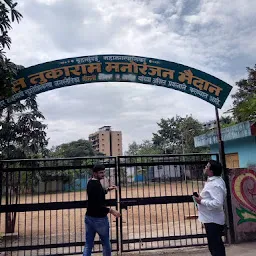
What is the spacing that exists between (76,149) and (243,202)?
5308 cm

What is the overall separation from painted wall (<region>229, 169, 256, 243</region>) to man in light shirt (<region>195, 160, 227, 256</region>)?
95.3 inches

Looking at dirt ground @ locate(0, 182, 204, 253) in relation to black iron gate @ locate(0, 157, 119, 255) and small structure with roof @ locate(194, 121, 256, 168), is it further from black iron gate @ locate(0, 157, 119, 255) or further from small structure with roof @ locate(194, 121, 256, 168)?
small structure with roof @ locate(194, 121, 256, 168)

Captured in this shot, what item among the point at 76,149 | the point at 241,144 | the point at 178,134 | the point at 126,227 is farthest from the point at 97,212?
the point at 76,149

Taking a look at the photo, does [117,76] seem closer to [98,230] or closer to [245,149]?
[98,230]

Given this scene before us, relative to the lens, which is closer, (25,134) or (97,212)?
(97,212)

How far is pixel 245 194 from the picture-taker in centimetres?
586

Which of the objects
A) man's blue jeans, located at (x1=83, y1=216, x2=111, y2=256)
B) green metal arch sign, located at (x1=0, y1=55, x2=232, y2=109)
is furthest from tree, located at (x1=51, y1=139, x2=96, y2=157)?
man's blue jeans, located at (x1=83, y1=216, x2=111, y2=256)

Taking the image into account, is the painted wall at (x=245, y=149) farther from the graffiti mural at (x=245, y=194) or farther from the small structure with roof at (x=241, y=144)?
the graffiti mural at (x=245, y=194)

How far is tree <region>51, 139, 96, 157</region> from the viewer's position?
56.2m

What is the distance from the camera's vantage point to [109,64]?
5.83 meters

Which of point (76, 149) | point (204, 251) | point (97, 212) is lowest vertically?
point (204, 251)

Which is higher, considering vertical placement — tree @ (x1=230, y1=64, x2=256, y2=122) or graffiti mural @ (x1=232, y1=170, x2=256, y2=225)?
tree @ (x1=230, y1=64, x2=256, y2=122)

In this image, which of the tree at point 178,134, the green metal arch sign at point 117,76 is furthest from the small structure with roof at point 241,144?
the tree at point 178,134

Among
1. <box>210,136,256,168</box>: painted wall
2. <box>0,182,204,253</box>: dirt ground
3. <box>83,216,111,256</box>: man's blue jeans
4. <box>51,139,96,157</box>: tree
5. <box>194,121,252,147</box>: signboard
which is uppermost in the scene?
<box>51,139,96,157</box>: tree
